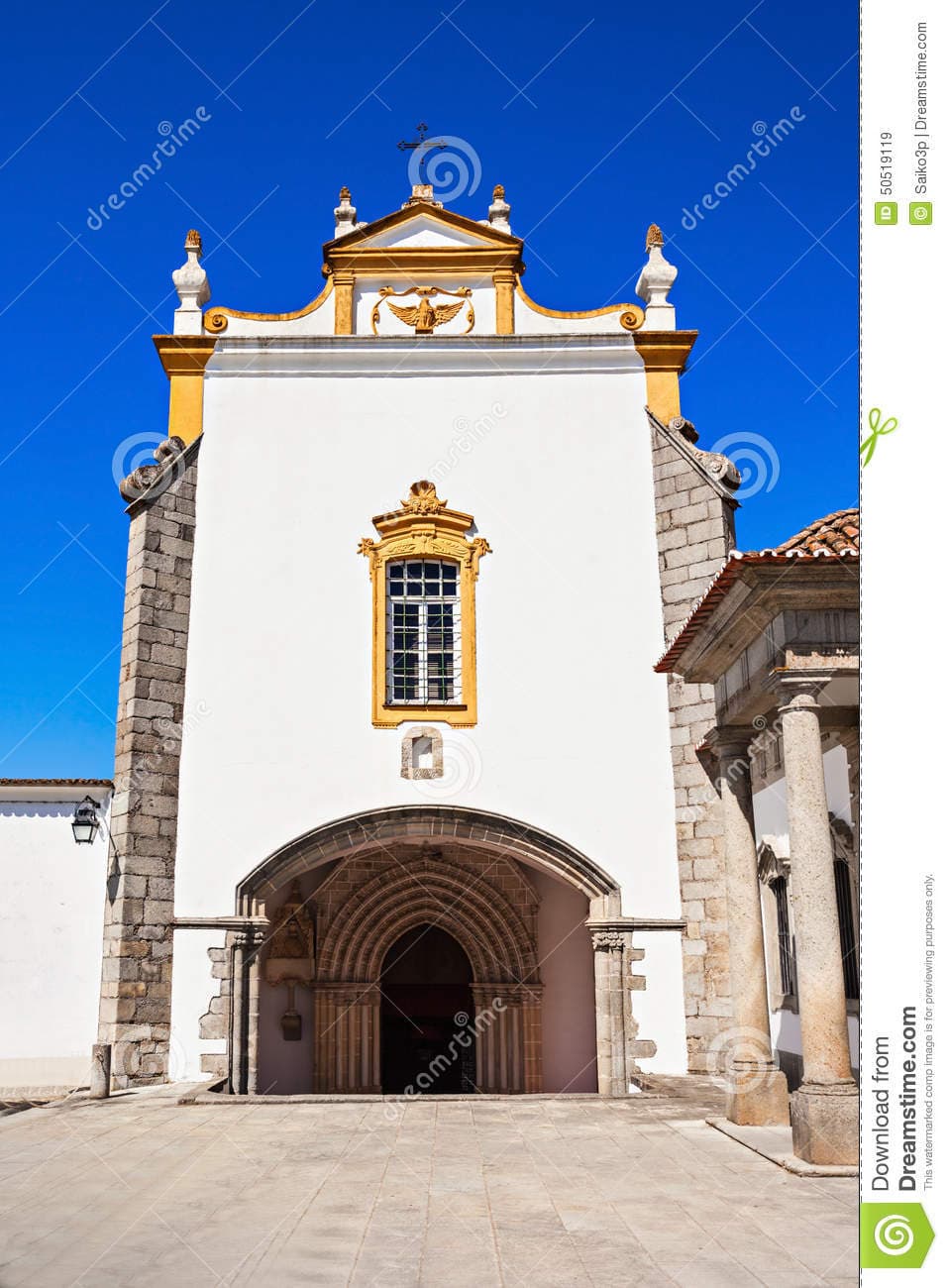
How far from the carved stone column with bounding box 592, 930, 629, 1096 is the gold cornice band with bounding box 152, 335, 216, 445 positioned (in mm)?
7236

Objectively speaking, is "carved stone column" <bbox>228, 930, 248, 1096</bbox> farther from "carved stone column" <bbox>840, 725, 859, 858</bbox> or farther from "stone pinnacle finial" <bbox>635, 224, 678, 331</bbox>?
"stone pinnacle finial" <bbox>635, 224, 678, 331</bbox>

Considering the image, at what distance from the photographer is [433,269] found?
1423 centimetres

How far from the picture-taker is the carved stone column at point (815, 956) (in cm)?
674

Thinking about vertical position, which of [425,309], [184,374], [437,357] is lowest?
[184,374]

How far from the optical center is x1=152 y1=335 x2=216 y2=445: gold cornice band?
13719 millimetres

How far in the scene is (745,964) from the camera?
8.87m

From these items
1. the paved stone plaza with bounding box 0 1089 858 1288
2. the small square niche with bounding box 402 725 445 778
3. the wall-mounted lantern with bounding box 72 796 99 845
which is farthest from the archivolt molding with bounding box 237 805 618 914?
the paved stone plaza with bounding box 0 1089 858 1288

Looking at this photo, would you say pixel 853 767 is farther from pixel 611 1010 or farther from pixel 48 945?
pixel 48 945

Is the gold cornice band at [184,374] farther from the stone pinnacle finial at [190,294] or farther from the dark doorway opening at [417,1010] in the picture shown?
the dark doorway opening at [417,1010]

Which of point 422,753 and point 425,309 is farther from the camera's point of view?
point 425,309

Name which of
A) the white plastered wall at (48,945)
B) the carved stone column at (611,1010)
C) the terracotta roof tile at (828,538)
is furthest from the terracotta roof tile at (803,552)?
the white plastered wall at (48,945)

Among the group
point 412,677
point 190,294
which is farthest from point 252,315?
point 412,677

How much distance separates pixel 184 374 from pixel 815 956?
9890 millimetres

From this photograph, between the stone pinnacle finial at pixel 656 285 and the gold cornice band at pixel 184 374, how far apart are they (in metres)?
5.05
